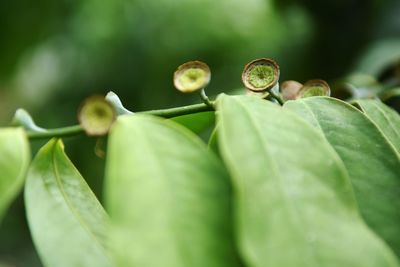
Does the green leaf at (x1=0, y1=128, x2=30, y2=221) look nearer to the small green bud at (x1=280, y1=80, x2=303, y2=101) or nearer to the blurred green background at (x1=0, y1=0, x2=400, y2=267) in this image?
the small green bud at (x1=280, y1=80, x2=303, y2=101)

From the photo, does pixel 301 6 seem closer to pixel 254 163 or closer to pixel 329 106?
pixel 329 106

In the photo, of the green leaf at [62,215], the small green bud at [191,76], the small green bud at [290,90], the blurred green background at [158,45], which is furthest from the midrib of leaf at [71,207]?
the blurred green background at [158,45]

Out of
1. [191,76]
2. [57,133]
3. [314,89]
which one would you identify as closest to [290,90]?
[314,89]

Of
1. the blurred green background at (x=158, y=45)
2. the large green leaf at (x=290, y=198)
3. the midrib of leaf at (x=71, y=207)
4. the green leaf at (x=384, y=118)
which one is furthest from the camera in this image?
the blurred green background at (x=158, y=45)

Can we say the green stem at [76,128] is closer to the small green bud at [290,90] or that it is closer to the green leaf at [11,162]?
the green leaf at [11,162]

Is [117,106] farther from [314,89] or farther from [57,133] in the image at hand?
[314,89]

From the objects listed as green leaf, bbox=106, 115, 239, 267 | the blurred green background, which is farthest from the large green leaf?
the blurred green background
